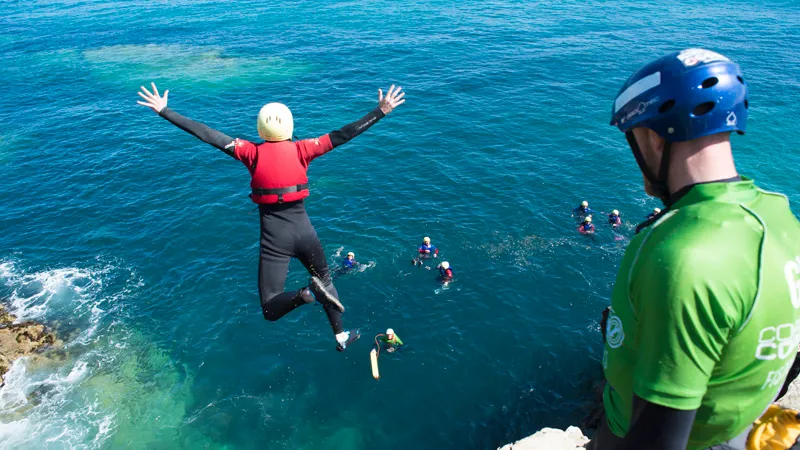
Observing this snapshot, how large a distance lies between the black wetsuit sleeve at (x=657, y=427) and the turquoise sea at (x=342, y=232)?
56.5 ft

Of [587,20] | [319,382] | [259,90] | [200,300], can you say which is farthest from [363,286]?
[587,20]

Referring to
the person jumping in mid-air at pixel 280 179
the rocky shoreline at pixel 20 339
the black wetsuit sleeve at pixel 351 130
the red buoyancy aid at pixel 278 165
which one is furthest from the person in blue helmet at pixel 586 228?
the rocky shoreline at pixel 20 339

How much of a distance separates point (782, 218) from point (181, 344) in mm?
24862

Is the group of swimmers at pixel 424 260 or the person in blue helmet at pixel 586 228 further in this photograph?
the person in blue helmet at pixel 586 228

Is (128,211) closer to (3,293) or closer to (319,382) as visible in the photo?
(3,293)

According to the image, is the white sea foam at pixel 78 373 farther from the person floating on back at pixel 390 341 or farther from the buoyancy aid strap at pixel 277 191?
the buoyancy aid strap at pixel 277 191

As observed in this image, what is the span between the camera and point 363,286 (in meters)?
25.9

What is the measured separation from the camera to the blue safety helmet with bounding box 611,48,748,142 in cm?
273

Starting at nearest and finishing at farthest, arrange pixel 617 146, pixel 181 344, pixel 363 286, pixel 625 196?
1. pixel 181 344
2. pixel 363 286
3. pixel 625 196
4. pixel 617 146

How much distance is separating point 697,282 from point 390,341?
2043 cm

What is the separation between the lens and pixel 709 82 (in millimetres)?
2861

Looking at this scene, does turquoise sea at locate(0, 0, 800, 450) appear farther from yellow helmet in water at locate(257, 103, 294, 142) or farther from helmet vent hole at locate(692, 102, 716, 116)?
helmet vent hole at locate(692, 102, 716, 116)

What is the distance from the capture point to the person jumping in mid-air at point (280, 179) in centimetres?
797

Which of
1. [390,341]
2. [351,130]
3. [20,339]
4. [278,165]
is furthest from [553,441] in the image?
[20,339]
